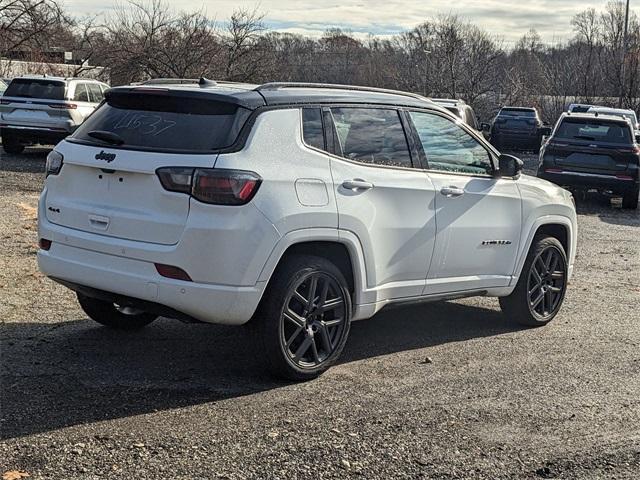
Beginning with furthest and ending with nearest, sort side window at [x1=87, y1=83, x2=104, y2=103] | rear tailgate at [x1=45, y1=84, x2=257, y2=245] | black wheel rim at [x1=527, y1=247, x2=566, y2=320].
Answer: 1. side window at [x1=87, y1=83, x2=104, y2=103]
2. black wheel rim at [x1=527, y1=247, x2=566, y2=320]
3. rear tailgate at [x1=45, y1=84, x2=257, y2=245]

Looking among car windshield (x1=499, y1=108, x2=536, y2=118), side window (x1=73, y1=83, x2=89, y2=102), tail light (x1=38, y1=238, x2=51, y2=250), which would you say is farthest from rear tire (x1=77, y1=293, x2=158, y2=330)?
car windshield (x1=499, y1=108, x2=536, y2=118)

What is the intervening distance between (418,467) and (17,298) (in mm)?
4132

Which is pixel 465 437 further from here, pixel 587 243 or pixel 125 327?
pixel 587 243

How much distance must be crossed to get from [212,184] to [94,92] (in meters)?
16.1

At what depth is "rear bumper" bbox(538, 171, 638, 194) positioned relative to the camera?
16.2 m

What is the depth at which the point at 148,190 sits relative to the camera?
16.6 feet

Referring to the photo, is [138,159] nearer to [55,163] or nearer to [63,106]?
[55,163]

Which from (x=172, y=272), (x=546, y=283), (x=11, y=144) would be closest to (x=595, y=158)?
(x=546, y=283)

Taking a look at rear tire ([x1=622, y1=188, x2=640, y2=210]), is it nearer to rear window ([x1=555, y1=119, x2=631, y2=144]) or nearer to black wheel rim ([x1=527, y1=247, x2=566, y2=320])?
rear window ([x1=555, y1=119, x2=631, y2=144])

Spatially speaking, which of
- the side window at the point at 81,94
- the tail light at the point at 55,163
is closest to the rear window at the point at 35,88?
the side window at the point at 81,94

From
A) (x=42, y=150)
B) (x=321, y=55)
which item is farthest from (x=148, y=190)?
(x=321, y=55)

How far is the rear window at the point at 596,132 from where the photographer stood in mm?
16469

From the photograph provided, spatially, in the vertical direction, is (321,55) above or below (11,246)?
above

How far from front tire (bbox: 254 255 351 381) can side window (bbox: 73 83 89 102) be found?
15.1 meters
